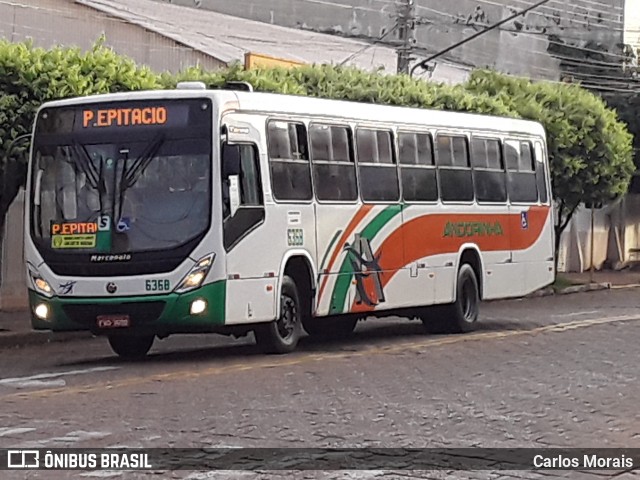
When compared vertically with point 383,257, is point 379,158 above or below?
above

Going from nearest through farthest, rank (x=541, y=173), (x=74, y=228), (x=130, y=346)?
(x=74, y=228) → (x=130, y=346) → (x=541, y=173)

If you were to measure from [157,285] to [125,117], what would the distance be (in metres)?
2.00

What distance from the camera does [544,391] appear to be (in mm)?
13070

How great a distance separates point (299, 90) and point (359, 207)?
7495mm

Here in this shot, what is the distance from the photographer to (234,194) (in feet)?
49.0

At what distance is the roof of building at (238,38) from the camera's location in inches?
1220

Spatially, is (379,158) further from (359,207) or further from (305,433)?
(305,433)

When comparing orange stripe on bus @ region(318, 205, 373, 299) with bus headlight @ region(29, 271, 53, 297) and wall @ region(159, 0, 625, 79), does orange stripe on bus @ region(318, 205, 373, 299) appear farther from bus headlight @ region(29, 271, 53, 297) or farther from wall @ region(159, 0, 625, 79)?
wall @ region(159, 0, 625, 79)

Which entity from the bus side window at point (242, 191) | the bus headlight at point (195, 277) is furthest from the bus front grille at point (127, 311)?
the bus side window at point (242, 191)

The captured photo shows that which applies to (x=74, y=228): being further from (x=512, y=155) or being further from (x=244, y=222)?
(x=512, y=155)

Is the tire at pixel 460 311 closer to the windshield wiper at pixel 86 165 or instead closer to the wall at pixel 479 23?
the windshield wiper at pixel 86 165

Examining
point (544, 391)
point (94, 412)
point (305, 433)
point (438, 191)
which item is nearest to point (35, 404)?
point (94, 412)

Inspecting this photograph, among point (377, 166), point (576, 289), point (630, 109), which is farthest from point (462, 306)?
point (630, 109)

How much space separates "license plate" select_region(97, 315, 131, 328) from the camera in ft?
48.4
